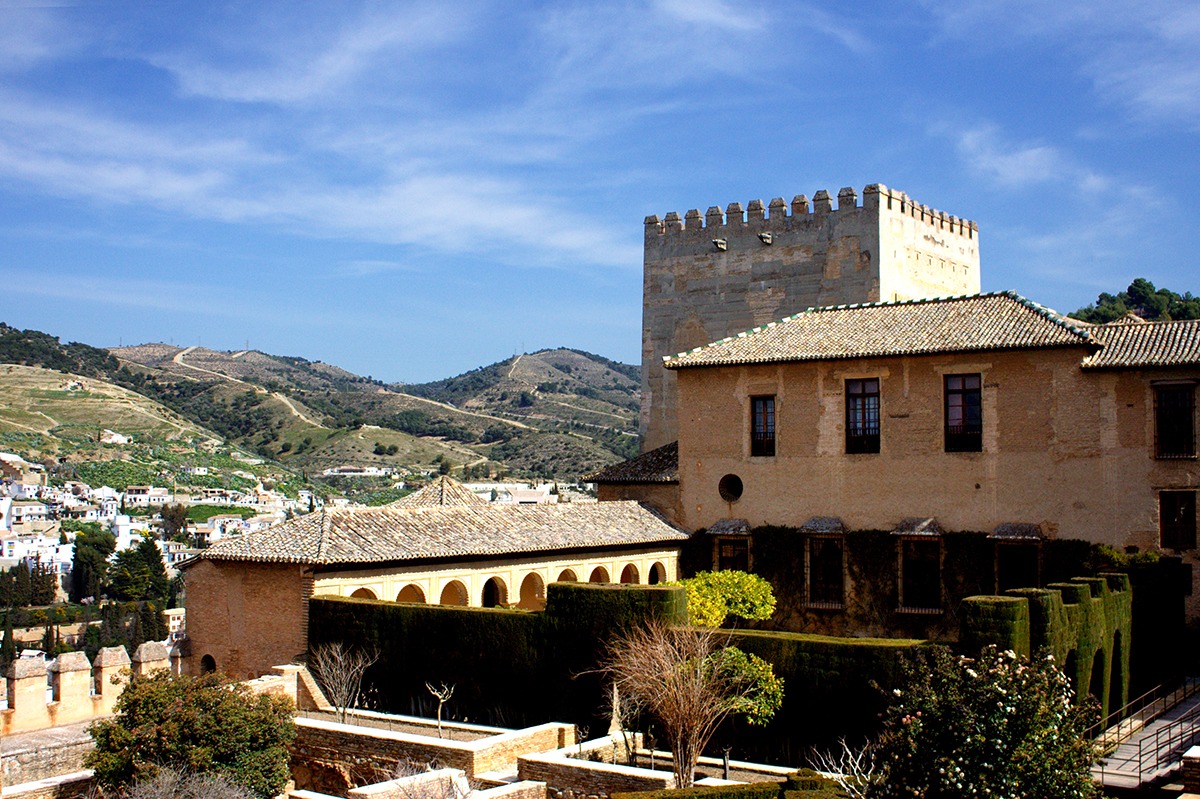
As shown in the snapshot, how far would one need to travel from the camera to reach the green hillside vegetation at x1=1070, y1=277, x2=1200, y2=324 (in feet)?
172

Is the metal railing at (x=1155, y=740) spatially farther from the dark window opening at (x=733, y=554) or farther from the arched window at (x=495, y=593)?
the arched window at (x=495, y=593)

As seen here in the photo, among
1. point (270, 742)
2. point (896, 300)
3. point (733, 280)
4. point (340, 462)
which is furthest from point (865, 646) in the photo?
point (340, 462)

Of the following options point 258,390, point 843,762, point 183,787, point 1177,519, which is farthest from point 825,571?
point 258,390

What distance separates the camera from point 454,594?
26.8 m

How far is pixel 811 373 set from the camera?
2819cm

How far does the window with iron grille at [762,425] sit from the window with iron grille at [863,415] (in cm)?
191

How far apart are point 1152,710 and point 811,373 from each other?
1045 cm

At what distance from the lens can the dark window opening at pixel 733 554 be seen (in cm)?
2898

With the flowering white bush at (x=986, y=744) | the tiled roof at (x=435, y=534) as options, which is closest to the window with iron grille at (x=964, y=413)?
the tiled roof at (x=435, y=534)

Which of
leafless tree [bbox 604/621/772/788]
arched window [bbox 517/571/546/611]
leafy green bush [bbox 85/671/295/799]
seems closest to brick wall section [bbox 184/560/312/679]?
leafy green bush [bbox 85/671/295/799]

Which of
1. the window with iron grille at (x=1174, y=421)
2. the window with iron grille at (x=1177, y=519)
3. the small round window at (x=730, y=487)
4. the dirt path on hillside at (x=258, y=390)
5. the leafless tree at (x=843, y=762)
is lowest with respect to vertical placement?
the leafless tree at (x=843, y=762)

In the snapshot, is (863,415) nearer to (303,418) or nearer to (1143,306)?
(1143,306)

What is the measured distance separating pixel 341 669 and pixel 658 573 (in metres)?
10.3

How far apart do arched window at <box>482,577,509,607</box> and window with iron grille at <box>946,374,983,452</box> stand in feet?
33.5
